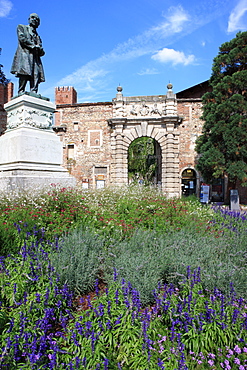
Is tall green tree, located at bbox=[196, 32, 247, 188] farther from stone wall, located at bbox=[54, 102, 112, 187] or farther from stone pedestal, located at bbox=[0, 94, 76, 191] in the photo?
stone pedestal, located at bbox=[0, 94, 76, 191]

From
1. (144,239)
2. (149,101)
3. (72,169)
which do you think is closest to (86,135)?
(72,169)

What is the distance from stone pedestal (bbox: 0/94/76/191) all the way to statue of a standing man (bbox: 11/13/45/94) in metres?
0.58

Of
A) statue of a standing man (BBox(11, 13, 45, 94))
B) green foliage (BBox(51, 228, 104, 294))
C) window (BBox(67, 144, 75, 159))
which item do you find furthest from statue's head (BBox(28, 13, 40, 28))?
window (BBox(67, 144, 75, 159))

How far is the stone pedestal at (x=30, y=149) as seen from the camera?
566cm

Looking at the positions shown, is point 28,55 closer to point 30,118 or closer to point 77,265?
point 30,118

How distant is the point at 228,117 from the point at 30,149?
12.8 meters

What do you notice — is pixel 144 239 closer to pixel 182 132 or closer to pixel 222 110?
pixel 222 110

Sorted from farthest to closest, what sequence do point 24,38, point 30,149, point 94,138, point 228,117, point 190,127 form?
1. point 94,138
2. point 190,127
3. point 228,117
4. point 24,38
5. point 30,149

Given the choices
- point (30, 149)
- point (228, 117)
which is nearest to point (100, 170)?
point (228, 117)

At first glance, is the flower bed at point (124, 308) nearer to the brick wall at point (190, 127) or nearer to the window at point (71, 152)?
the brick wall at point (190, 127)

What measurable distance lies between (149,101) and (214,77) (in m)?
4.43

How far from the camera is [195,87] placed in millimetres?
21719

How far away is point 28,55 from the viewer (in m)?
6.38

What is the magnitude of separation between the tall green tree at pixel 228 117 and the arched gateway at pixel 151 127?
2130 mm
